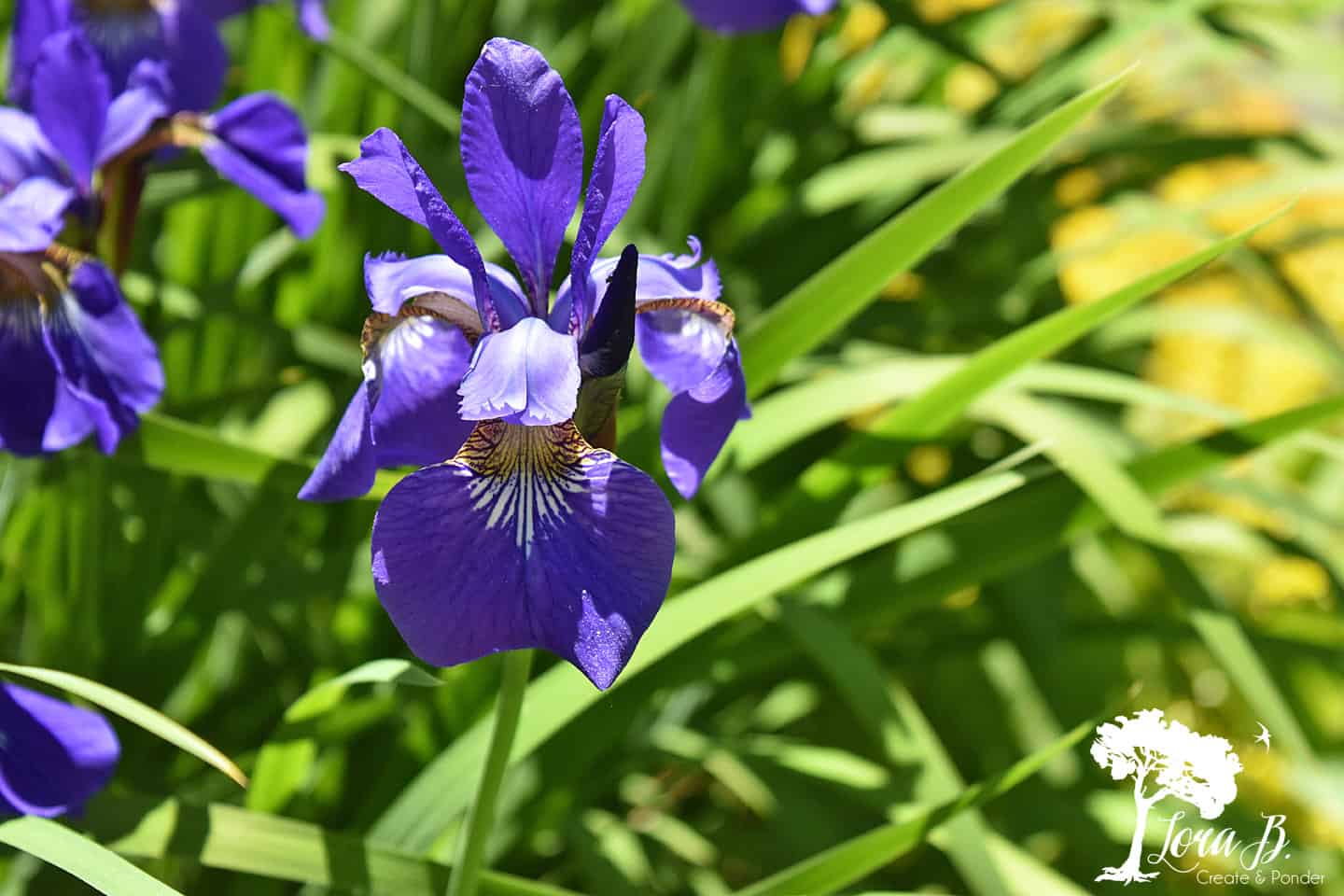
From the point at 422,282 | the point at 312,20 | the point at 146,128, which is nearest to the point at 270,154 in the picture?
the point at 146,128

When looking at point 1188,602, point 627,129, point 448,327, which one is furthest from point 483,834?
point 1188,602

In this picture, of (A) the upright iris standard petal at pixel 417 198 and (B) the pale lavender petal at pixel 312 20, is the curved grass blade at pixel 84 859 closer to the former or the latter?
(A) the upright iris standard petal at pixel 417 198

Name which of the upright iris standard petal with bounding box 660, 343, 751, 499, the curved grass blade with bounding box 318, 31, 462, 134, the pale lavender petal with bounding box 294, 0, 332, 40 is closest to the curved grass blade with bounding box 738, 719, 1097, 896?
the upright iris standard petal with bounding box 660, 343, 751, 499

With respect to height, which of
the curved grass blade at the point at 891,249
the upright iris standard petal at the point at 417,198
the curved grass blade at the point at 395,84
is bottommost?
the upright iris standard petal at the point at 417,198

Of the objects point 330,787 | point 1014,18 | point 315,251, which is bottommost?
point 330,787

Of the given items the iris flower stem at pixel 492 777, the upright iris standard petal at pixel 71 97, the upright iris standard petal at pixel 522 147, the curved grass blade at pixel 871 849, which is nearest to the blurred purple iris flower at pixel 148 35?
the upright iris standard petal at pixel 71 97

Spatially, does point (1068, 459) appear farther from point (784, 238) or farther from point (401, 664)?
point (784, 238)

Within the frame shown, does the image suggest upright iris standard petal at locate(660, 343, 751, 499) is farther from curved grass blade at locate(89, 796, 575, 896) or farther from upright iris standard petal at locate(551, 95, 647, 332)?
curved grass blade at locate(89, 796, 575, 896)
